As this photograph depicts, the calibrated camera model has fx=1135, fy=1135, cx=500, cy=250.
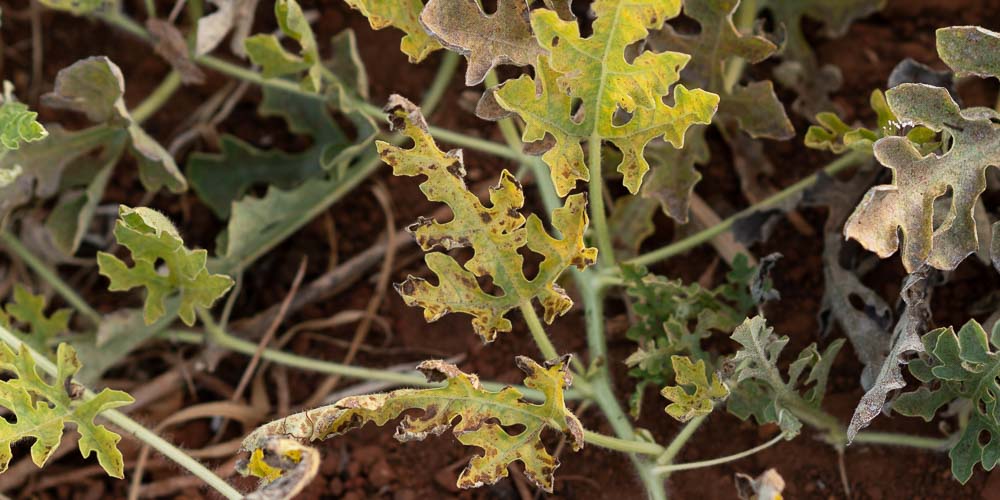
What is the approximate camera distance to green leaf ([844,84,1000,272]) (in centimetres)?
167

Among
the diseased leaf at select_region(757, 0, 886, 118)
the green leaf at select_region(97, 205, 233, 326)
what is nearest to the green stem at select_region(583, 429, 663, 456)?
the green leaf at select_region(97, 205, 233, 326)

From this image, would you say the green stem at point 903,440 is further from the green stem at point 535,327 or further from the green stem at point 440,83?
the green stem at point 440,83

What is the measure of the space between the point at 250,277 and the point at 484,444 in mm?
988

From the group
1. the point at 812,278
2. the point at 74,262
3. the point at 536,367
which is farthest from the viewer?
the point at 74,262

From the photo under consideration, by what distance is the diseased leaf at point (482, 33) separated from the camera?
1.86 m

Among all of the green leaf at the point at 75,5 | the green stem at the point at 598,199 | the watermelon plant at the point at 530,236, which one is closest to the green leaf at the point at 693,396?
the watermelon plant at the point at 530,236

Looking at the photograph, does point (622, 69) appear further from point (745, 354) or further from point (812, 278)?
point (812, 278)

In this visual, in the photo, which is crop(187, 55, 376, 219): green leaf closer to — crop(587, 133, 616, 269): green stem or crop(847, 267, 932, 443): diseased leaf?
crop(587, 133, 616, 269): green stem

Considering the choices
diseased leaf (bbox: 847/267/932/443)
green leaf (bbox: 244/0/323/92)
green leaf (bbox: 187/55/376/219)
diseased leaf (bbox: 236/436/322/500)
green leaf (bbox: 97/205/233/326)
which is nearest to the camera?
diseased leaf (bbox: 236/436/322/500)

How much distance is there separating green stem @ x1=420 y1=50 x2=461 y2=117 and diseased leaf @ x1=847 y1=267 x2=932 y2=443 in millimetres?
1202

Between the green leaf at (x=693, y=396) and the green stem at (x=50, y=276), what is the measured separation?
4.29ft

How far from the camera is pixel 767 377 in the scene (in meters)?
1.89

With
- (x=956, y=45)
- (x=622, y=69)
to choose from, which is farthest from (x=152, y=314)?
(x=956, y=45)

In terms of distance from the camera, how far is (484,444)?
1.83 m
